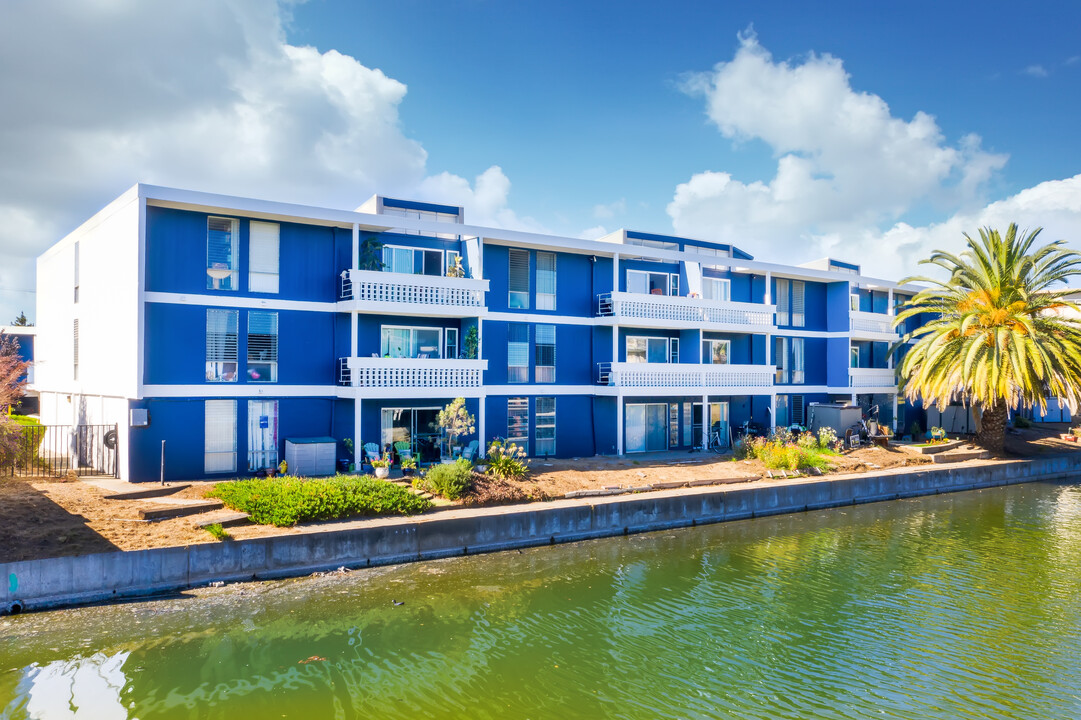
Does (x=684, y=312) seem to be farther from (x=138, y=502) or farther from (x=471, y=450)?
(x=138, y=502)

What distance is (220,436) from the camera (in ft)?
76.6

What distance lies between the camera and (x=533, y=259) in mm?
30484

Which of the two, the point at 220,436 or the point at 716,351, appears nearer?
the point at 220,436

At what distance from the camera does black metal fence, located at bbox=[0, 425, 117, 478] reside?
2241 centimetres

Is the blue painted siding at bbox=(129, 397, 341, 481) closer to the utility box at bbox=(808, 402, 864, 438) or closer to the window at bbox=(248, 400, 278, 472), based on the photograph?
the window at bbox=(248, 400, 278, 472)

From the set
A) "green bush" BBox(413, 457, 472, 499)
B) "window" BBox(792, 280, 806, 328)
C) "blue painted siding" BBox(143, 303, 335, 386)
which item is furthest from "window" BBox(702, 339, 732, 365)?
"blue painted siding" BBox(143, 303, 335, 386)

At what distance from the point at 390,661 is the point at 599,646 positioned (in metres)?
4.12

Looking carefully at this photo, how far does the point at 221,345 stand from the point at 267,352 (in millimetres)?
1497

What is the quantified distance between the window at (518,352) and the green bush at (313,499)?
9.89 metres

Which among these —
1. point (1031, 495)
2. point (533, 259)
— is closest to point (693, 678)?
point (533, 259)

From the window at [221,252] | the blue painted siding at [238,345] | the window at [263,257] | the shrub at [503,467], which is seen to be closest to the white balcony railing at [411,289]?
the blue painted siding at [238,345]

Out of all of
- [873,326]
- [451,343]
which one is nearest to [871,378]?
[873,326]

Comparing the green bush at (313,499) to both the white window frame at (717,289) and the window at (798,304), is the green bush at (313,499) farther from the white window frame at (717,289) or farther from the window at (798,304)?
the window at (798,304)

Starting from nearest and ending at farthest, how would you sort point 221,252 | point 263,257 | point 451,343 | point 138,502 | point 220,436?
point 138,502
point 220,436
point 221,252
point 263,257
point 451,343
